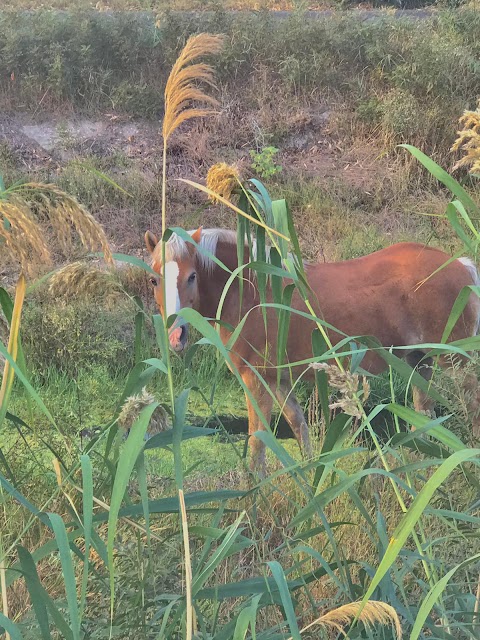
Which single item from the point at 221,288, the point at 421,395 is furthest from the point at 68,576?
the point at 421,395

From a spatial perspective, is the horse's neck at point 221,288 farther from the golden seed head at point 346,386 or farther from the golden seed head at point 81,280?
the golden seed head at point 346,386

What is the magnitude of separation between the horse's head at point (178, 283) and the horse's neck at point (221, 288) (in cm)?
10

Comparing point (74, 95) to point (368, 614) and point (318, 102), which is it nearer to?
point (318, 102)

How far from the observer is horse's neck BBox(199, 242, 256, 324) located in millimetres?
3527

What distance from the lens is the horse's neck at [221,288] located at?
3527 millimetres

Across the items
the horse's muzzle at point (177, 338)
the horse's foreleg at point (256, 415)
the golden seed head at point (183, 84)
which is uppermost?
the golden seed head at point (183, 84)

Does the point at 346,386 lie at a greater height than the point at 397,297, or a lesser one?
greater

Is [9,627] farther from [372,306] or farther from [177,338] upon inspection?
[372,306]

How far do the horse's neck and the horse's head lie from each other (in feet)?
0.34

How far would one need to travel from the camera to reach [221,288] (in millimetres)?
3719

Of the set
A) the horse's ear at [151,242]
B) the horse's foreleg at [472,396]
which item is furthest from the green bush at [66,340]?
the horse's foreleg at [472,396]

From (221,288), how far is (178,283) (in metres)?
0.42

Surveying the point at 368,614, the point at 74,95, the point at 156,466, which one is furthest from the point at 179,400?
the point at 74,95

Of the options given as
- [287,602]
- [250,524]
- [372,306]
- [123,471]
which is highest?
[123,471]
